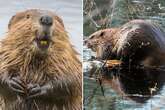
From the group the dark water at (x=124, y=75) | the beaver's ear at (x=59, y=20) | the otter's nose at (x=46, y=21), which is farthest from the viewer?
the dark water at (x=124, y=75)

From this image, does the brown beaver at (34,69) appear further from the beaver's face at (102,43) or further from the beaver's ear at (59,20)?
the beaver's face at (102,43)

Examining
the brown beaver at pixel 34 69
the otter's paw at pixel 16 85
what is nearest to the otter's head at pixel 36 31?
the brown beaver at pixel 34 69

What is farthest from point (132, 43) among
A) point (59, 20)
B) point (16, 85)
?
point (16, 85)

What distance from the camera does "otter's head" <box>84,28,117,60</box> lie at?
2621mm

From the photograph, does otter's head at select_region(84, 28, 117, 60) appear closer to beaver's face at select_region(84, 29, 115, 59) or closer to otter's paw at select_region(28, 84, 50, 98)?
beaver's face at select_region(84, 29, 115, 59)

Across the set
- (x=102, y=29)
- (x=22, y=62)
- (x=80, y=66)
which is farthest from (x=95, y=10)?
(x=22, y=62)

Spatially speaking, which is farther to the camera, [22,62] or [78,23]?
[78,23]

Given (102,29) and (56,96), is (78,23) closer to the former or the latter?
(102,29)

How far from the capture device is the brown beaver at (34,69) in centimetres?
241

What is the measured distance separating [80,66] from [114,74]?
0.21 m

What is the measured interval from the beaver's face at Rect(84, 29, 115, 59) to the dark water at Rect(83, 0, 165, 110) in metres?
0.03

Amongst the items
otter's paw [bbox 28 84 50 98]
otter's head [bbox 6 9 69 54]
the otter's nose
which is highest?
the otter's nose

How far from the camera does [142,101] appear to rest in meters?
2.58

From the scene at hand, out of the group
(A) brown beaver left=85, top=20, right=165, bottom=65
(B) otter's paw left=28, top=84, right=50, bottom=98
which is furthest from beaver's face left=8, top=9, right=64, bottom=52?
(A) brown beaver left=85, top=20, right=165, bottom=65
